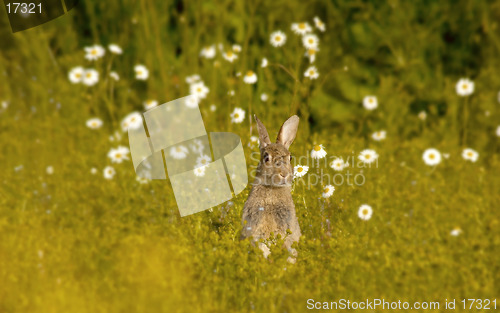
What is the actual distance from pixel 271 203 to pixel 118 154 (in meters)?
1.86

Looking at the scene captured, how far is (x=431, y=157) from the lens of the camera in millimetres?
3791

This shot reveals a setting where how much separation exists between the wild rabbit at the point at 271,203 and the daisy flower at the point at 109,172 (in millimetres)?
1582

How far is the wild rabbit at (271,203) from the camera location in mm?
2045

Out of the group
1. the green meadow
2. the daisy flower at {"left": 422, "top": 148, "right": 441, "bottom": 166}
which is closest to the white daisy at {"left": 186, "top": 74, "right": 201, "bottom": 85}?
the green meadow

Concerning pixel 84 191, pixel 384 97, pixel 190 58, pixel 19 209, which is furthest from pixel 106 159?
pixel 384 97

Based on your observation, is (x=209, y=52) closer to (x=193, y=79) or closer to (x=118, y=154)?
(x=193, y=79)

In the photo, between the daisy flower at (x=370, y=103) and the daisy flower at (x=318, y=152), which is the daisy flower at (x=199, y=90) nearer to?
the daisy flower at (x=370, y=103)

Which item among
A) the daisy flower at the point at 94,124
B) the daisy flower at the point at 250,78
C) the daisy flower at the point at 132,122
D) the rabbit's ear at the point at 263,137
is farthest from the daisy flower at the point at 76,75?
the rabbit's ear at the point at 263,137

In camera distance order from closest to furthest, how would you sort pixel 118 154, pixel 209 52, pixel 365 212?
1. pixel 365 212
2. pixel 118 154
3. pixel 209 52

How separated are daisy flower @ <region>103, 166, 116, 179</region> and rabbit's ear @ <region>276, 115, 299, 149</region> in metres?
1.81

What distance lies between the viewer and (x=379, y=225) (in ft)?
9.89

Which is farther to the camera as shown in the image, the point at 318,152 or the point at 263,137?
the point at 318,152

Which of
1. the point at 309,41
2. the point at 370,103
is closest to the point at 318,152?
the point at 309,41

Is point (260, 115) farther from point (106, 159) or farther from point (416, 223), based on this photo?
point (106, 159)
